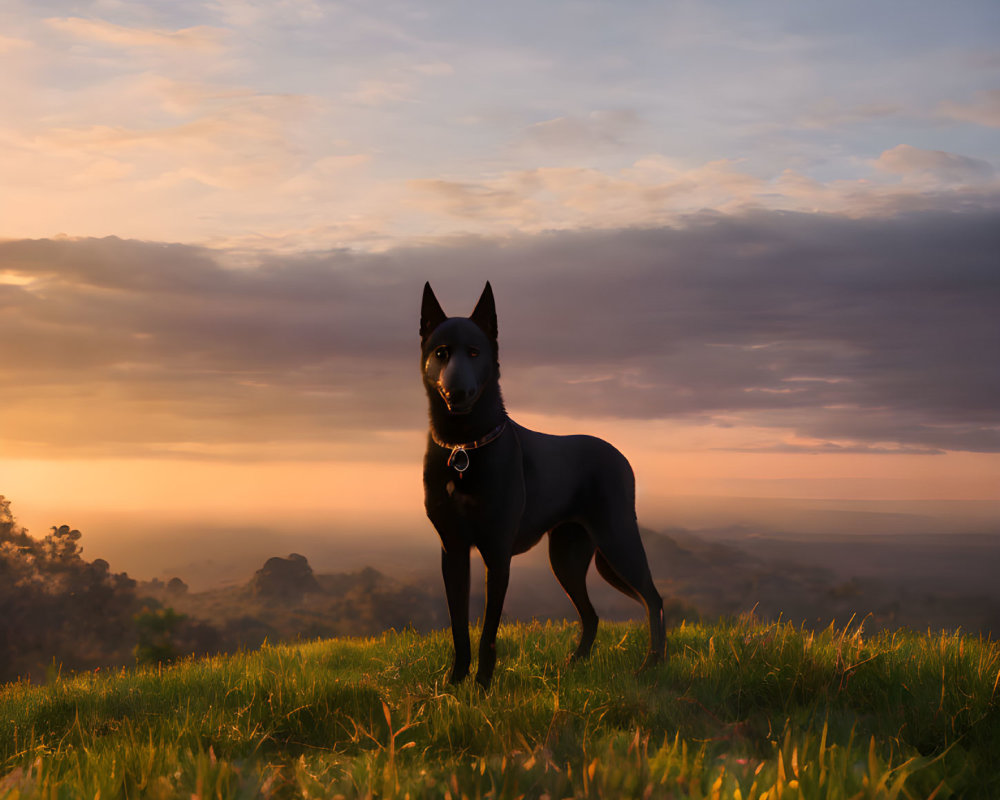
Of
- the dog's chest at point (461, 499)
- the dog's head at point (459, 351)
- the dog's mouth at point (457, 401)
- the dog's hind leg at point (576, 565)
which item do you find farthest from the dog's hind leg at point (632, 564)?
the dog's mouth at point (457, 401)

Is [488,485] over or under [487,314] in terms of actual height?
under

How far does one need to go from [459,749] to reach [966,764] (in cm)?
259

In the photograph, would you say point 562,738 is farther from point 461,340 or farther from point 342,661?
point 342,661

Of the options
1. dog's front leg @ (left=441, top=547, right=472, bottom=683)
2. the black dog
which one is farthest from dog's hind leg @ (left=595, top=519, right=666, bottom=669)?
dog's front leg @ (left=441, top=547, right=472, bottom=683)

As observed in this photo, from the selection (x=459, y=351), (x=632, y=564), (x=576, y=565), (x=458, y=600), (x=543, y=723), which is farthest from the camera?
(x=576, y=565)

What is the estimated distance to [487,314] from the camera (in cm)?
600

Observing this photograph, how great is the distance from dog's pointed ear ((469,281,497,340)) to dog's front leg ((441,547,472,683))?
5.38 ft

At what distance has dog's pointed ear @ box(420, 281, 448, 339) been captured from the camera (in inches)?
238

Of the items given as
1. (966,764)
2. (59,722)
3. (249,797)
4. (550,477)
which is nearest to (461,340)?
(550,477)

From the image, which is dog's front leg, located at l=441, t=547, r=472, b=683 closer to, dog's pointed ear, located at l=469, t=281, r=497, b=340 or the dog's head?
the dog's head

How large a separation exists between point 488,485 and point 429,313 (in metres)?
1.33

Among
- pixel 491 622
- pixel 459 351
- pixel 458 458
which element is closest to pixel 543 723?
pixel 491 622

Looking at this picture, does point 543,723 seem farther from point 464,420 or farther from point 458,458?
point 464,420

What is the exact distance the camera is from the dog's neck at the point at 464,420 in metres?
5.96
